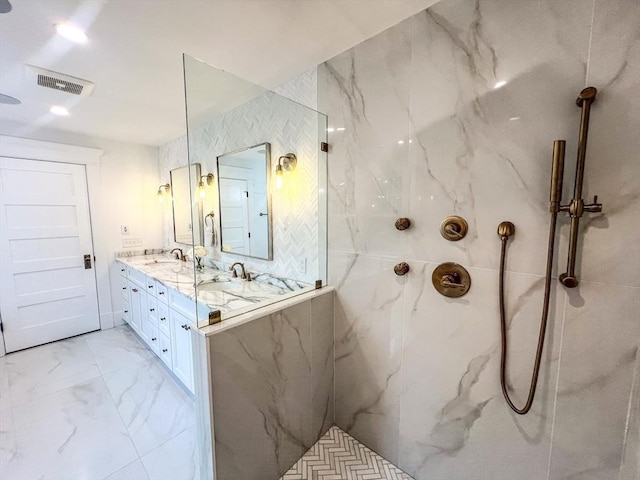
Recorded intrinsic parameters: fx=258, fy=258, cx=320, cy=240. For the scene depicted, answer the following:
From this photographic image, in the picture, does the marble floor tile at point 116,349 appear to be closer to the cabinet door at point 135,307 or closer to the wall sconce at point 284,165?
the cabinet door at point 135,307

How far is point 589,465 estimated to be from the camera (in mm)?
991

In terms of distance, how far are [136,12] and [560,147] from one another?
1.96 metres

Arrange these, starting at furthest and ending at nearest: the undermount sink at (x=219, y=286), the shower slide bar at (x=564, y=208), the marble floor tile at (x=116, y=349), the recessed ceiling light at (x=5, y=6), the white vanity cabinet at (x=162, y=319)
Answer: the marble floor tile at (x=116, y=349)
the white vanity cabinet at (x=162, y=319)
the undermount sink at (x=219, y=286)
the recessed ceiling light at (x=5, y=6)
the shower slide bar at (x=564, y=208)

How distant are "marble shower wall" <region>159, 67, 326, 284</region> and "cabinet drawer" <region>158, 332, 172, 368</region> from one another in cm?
101

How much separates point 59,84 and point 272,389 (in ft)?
8.70

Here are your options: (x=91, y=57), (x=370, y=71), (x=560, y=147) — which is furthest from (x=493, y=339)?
(x=91, y=57)

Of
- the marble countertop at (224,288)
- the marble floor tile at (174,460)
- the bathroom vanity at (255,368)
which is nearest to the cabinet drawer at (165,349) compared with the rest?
the bathroom vanity at (255,368)

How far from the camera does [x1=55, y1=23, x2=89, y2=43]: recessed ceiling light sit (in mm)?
1357

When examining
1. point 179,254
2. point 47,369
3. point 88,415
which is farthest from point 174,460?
point 179,254

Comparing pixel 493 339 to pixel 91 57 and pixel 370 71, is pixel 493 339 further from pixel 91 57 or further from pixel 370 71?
pixel 91 57

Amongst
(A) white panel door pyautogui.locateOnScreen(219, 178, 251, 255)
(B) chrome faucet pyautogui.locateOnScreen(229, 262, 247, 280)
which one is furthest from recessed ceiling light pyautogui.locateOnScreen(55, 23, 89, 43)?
(B) chrome faucet pyautogui.locateOnScreen(229, 262, 247, 280)

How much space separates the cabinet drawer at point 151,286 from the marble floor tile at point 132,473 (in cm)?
139

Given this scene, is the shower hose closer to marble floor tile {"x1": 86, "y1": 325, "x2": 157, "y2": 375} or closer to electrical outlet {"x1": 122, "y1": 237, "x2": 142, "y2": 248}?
marble floor tile {"x1": 86, "y1": 325, "x2": 157, "y2": 375}

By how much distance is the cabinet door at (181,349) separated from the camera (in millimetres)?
2057
